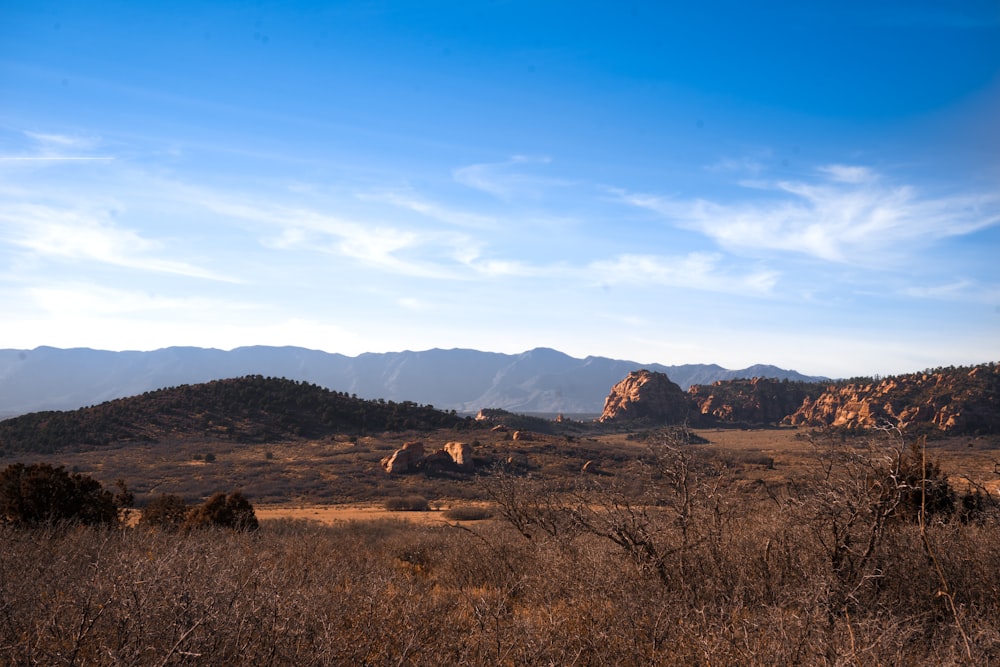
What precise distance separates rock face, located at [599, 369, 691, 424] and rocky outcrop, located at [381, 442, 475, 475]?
189 ft

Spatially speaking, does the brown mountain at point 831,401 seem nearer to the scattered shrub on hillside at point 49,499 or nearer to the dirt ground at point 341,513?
the dirt ground at point 341,513

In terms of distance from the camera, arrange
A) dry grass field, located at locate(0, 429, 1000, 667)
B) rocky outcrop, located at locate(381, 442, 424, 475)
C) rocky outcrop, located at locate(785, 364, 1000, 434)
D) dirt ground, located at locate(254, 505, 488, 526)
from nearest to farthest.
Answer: dry grass field, located at locate(0, 429, 1000, 667)
dirt ground, located at locate(254, 505, 488, 526)
rocky outcrop, located at locate(381, 442, 424, 475)
rocky outcrop, located at locate(785, 364, 1000, 434)

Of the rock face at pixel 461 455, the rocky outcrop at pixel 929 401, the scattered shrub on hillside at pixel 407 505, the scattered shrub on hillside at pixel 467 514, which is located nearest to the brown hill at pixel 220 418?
the rock face at pixel 461 455

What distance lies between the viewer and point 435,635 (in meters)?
6.40

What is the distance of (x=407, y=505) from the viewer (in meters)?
27.4

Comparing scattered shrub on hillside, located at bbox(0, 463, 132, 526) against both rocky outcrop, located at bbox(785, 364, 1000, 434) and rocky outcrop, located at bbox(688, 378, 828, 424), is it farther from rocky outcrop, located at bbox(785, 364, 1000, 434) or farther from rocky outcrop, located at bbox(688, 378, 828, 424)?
rocky outcrop, located at bbox(688, 378, 828, 424)

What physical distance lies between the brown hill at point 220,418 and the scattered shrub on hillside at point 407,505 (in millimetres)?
22377

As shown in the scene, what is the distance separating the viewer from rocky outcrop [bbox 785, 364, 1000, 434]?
5931 centimetres

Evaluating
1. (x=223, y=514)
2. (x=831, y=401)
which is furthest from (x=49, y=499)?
(x=831, y=401)

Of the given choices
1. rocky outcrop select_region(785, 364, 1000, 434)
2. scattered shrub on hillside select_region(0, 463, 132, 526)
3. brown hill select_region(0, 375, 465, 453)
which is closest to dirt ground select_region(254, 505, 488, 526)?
scattered shrub on hillside select_region(0, 463, 132, 526)

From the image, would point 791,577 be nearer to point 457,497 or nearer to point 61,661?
point 61,661

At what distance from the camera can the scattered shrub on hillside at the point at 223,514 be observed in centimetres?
1641

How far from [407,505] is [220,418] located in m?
28.8

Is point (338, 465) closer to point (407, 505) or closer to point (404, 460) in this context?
point (404, 460)
